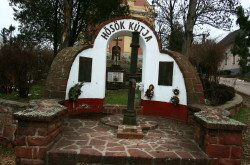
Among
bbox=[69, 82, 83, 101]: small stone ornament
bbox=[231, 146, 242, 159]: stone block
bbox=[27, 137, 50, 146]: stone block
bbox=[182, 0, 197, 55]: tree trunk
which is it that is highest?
bbox=[182, 0, 197, 55]: tree trunk

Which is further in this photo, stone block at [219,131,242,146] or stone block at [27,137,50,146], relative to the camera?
stone block at [219,131,242,146]

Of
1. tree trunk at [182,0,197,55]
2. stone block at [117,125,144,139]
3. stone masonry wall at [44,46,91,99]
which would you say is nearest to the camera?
stone block at [117,125,144,139]

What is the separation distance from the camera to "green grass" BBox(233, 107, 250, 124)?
9.47 meters

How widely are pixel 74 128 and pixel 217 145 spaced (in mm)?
3565

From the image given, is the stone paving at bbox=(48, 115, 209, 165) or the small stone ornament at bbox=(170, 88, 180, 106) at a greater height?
the small stone ornament at bbox=(170, 88, 180, 106)

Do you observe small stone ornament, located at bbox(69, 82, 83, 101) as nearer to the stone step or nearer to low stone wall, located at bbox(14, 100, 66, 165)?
low stone wall, located at bbox(14, 100, 66, 165)

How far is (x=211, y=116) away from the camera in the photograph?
584 cm

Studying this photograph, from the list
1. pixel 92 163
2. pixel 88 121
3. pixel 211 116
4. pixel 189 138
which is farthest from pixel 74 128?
pixel 211 116

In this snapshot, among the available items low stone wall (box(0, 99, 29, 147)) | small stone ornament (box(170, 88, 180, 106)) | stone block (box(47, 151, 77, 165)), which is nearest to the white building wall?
small stone ornament (box(170, 88, 180, 106))

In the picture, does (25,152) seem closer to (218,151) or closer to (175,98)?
(218,151)

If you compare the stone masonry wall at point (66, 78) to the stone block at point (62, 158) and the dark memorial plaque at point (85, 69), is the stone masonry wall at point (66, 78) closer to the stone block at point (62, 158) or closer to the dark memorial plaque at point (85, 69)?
the dark memorial plaque at point (85, 69)

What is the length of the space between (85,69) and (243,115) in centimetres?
599

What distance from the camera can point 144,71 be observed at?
9680mm

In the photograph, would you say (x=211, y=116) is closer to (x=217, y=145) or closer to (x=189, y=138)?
(x=217, y=145)
